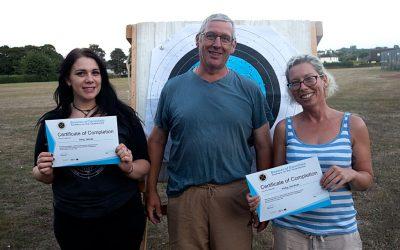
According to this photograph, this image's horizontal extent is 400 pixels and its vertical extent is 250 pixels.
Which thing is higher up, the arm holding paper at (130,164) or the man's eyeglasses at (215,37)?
the man's eyeglasses at (215,37)

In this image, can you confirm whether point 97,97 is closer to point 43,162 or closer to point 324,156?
point 43,162

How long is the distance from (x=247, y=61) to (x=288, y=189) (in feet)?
4.72

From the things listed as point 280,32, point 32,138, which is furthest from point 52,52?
point 280,32

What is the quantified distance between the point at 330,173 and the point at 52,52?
91.4 metres

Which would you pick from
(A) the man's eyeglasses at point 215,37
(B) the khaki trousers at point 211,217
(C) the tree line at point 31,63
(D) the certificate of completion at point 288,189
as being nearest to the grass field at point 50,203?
(B) the khaki trousers at point 211,217

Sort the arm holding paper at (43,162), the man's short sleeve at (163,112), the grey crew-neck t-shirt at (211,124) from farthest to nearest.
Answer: the man's short sleeve at (163,112) < the grey crew-neck t-shirt at (211,124) < the arm holding paper at (43,162)

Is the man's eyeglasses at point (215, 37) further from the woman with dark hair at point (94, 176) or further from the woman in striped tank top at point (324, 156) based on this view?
the woman with dark hair at point (94, 176)

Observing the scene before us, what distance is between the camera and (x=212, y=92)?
7.83ft

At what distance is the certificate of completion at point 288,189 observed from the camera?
2133 mm

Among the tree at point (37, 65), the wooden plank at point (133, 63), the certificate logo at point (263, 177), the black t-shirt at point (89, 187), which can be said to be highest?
the tree at point (37, 65)

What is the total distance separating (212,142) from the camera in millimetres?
2361

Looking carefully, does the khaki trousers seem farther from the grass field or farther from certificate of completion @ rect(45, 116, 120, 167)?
the grass field

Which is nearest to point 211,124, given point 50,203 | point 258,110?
point 258,110

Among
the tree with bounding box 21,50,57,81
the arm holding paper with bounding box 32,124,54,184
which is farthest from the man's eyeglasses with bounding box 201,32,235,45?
the tree with bounding box 21,50,57,81
